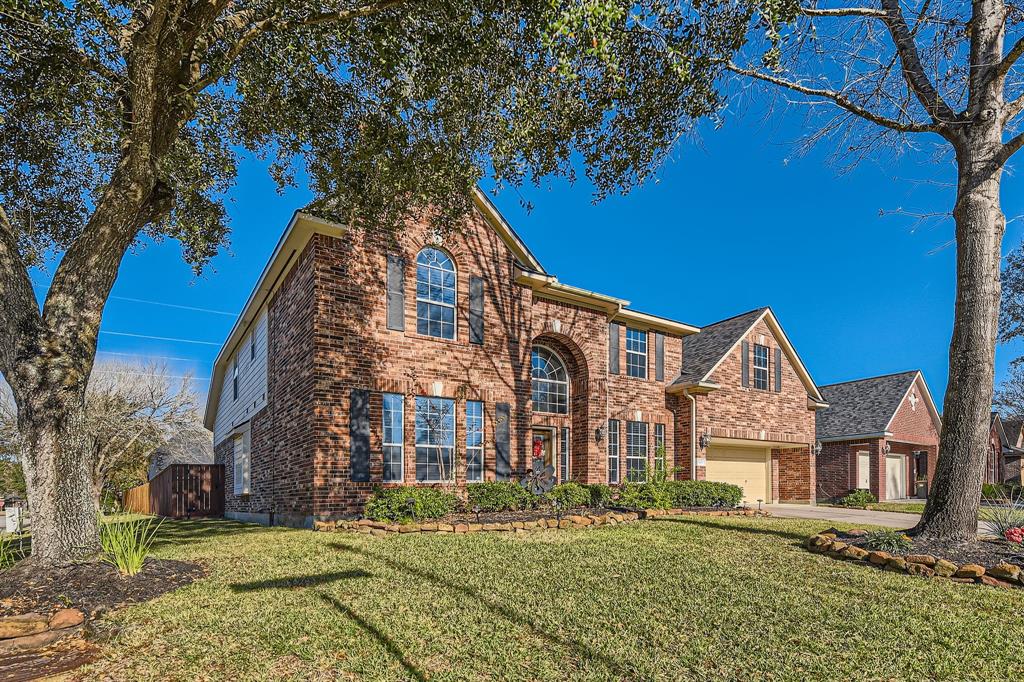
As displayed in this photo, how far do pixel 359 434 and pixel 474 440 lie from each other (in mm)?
2868

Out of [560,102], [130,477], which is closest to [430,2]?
[560,102]

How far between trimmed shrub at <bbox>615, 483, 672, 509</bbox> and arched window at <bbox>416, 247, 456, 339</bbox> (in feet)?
19.2

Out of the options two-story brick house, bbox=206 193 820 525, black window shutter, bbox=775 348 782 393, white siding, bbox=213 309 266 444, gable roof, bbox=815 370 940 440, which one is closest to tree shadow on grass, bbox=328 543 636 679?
two-story brick house, bbox=206 193 820 525

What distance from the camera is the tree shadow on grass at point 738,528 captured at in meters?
9.99

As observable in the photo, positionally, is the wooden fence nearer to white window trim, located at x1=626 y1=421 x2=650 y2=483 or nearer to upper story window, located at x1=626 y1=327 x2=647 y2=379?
white window trim, located at x1=626 y1=421 x2=650 y2=483

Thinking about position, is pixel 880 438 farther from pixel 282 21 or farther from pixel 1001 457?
pixel 282 21

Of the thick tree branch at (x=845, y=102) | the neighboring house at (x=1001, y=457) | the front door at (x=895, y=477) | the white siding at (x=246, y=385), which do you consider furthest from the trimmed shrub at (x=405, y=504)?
the neighboring house at (x=1001, y=457)

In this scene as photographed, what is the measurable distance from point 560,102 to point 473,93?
1425 millimetres

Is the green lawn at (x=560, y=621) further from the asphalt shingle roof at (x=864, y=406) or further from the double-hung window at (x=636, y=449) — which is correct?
the asphalt shingle roof at (x=864, y=406)

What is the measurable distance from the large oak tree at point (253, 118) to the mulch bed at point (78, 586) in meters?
0.30

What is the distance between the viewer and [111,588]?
5.75 meters

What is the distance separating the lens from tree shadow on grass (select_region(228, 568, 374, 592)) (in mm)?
6086

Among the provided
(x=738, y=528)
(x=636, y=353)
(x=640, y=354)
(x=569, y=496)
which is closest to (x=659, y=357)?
(x=640, y=354)

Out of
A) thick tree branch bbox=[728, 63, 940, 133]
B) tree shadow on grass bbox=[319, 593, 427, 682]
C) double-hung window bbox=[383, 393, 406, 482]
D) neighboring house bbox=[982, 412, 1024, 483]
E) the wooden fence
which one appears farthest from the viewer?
neighboring house bbox=[982, 412, 1024, 483]
